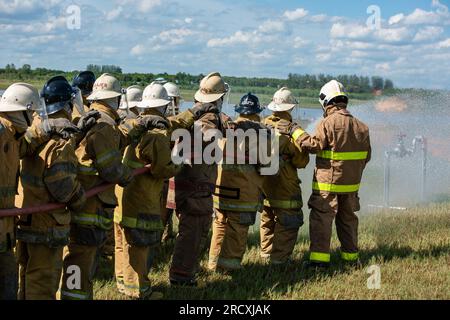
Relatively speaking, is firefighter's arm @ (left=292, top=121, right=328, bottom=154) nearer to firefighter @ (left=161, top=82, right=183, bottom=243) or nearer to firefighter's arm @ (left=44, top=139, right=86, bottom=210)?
firefighter @ (left=161, top=82, right=183, bottom=243)

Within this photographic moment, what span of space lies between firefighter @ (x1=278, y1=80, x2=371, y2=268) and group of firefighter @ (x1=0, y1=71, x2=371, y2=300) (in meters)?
0.01

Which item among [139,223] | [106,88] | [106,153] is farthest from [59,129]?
[139,223]

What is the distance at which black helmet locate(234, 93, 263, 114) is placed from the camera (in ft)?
23.0

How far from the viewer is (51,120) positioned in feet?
16.4

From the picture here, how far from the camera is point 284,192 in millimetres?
7484

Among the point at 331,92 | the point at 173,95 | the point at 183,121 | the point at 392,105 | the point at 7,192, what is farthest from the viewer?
the point at 392,105

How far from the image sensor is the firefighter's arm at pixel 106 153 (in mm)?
5312

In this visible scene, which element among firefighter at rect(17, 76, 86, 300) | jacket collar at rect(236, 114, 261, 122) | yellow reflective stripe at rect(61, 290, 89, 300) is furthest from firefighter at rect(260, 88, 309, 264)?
firefighter at rect(17, 76, 86, 300)

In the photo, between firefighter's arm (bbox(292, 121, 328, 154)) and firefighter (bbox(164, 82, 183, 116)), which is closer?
firefighter's arm (bbox(292, 121, 328, 154))

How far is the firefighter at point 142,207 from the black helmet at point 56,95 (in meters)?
0.96

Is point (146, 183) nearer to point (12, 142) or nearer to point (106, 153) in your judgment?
point (106, 153)

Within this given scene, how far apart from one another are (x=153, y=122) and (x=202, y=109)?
0.95m

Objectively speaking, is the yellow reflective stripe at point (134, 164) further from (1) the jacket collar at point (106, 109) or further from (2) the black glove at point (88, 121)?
(2) the black glove at point (88, 121)
